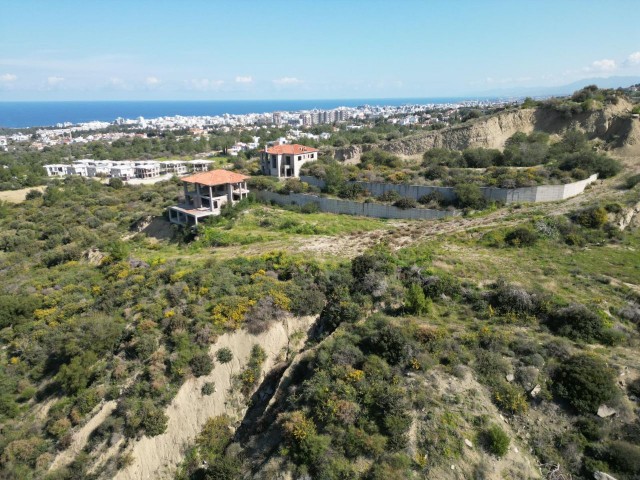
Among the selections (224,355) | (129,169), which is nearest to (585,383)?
(224,355)

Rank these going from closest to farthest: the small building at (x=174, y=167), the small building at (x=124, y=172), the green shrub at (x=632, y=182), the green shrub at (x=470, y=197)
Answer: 1. the green shrub at (x=632, y=182)
2. the green shrub at (x=470, y=197)
3. the small building at (x=124, y=172)
4. the small building at (x=174, y=167)

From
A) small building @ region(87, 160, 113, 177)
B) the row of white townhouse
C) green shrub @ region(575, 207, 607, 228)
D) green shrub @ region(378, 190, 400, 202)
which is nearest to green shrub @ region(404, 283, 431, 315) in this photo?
green shrub @ region(575, 207, 607, 228)

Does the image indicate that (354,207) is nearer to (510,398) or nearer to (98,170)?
(510,398)

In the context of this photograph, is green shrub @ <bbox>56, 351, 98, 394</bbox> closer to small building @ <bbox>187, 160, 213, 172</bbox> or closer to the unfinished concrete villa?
the unfinished concrete villa

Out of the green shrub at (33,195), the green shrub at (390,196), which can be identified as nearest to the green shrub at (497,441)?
the green shrub at (390,196)

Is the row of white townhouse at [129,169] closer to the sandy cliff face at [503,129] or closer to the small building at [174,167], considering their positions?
the small building at [174,167]
